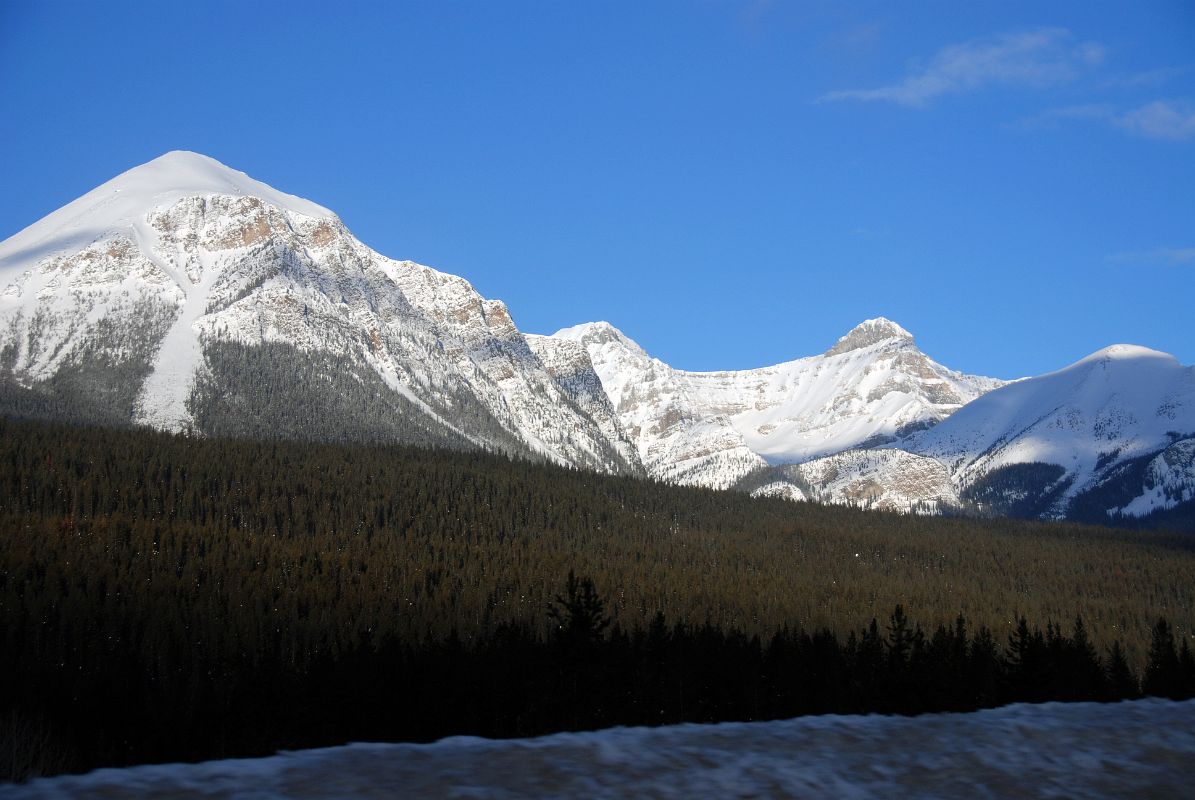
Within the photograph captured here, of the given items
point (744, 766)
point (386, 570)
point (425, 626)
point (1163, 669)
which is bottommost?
point (1163, 669)

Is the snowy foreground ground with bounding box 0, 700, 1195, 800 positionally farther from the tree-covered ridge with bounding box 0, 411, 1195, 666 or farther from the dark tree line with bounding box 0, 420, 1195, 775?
the tree-covered ridge with bounding box 0, 411, 1195, 666

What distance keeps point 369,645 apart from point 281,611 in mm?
37396

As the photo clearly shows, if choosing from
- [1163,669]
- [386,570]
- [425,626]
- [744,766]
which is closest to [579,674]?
[425,626]

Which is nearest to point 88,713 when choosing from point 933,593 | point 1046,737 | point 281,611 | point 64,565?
point 281,611

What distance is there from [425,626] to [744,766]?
11026 cm

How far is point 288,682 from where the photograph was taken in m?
82.8

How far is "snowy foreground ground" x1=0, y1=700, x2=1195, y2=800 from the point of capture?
8.27 meters

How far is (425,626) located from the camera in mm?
115188

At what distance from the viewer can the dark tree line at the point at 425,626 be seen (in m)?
77.9

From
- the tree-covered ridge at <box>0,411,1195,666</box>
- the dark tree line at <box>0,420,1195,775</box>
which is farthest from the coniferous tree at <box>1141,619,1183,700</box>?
the tree-covered ridge at <box>0,411,1195,666</box>

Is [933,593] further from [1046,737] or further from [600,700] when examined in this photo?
[1046,737]

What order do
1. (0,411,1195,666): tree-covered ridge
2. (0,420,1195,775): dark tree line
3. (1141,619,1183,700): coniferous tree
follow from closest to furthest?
(0,420,1195,775): dark tree line, (1141,619,1183,700): coniferous tree, (0,411,1195,666): tree-covered ridge

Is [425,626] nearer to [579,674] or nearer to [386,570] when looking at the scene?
[386,570]

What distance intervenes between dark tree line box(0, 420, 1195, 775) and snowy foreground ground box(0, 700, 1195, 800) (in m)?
2.57
